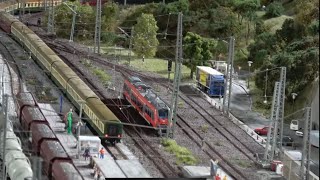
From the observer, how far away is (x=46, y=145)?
18.9 m

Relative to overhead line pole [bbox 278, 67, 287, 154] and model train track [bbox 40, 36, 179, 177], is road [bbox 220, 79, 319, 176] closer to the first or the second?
overhead line pole [bbox 278, 67, 287, 154]

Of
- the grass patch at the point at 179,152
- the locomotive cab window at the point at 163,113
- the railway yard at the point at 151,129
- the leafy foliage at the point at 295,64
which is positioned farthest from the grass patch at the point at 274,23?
the grass patch at the point at 179,152

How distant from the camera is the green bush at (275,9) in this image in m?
40.9

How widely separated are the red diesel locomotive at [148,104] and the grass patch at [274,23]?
43.7 feet

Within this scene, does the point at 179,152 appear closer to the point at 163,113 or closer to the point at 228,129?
the point at 163,113

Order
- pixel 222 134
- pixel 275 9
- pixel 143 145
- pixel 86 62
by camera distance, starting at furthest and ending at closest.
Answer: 1. pixel 275 9
2. pixel 86 62
3. pixel 222 134
4. pixel 143 145

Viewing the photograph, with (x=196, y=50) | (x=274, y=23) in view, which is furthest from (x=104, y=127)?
(x=274, y=23)

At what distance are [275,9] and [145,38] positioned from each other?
27.8 feet

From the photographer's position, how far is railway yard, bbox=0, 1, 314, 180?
19938mm

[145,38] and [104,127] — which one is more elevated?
[145,38]

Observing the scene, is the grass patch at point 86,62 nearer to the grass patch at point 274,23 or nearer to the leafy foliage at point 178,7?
the leafy foliage at point 178,7

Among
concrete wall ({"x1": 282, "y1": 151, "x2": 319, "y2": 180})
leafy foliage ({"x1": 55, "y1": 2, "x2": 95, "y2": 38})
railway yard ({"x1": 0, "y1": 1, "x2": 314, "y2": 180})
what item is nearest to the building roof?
railway yard ({"x1": 0, "y1": 1, "x2": 314, "y2": 180})

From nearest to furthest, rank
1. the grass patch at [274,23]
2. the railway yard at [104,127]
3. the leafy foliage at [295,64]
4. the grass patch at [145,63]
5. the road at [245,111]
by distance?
the railway yard at [104,127] < the road at [245,111] < the leafy foliage at [295,64] < the grass patch at [145,63] < the grass patch at [274,23]

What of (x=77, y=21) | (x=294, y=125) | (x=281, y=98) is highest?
(x=77, y=21)
